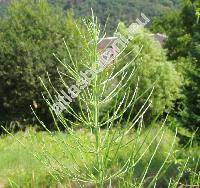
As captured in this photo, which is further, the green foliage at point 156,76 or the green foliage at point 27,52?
the green foliage at point 27,52

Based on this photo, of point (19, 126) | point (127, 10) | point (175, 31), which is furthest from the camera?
point (127, 10)

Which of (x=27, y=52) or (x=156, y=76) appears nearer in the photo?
(x=156, y=76)

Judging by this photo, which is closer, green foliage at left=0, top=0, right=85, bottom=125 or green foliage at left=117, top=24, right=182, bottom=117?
green foliage at left=117, top=24, right=182, bottom=117

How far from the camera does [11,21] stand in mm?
19109

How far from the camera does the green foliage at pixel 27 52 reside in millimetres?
17641

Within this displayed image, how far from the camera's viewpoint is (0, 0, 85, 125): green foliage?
17641 mm

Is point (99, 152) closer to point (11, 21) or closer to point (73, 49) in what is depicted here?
point (73, 49)

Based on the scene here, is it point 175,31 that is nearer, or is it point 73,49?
point 73,49

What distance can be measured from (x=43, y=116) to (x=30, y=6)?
14.9 ft

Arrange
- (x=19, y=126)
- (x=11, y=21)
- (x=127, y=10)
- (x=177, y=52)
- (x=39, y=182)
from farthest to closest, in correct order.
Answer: (x=127, y=10)
(x=177, y=52)
(x=11, y=21)
(x=19, y=126)
(x=39, y=182)

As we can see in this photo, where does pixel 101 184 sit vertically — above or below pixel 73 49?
above

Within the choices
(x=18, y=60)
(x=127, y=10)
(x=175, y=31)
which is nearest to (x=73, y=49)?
(x=18, y=60)

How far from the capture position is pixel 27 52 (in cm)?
1798

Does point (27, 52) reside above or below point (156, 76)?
above
